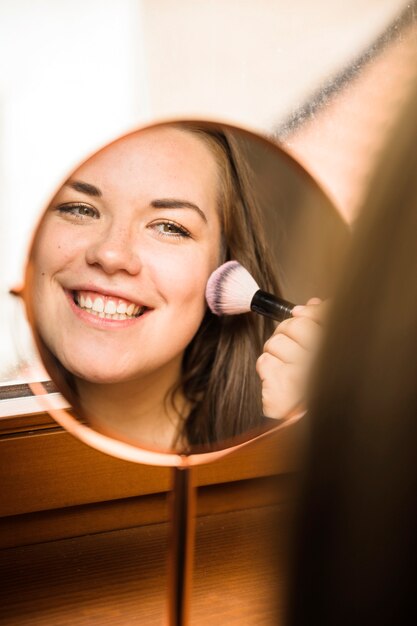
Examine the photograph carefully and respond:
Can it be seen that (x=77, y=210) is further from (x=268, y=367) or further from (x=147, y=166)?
(x=268, y=367)

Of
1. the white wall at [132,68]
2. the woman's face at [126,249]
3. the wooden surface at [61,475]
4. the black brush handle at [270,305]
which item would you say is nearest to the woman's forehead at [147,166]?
the woman's face at [126,249]

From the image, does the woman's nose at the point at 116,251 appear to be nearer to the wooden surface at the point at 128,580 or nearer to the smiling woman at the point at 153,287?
the smiling woman at the point at 153,287

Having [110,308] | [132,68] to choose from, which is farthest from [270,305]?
[132,68]

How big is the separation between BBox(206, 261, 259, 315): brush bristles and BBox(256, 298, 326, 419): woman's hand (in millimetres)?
35

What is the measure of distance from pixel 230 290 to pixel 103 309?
0.34ft

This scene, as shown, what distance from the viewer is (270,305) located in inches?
24.4

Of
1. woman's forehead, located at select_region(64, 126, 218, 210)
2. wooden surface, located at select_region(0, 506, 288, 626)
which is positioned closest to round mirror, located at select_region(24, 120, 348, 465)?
woman's forehead, located at select_region(64, 126, 218, 210)

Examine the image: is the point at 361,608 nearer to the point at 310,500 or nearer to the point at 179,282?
the point at 310,500

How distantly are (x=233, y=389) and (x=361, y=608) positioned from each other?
415mm

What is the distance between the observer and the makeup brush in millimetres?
615

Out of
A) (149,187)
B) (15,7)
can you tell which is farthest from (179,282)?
(15,7)

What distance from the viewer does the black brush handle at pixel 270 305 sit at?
0.62 metres

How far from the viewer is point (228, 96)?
3.38 feet

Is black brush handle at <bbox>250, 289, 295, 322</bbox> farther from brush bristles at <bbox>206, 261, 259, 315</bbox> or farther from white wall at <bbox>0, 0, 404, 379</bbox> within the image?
white wall at <bbox>0, 0, 404, 379</bbox>
